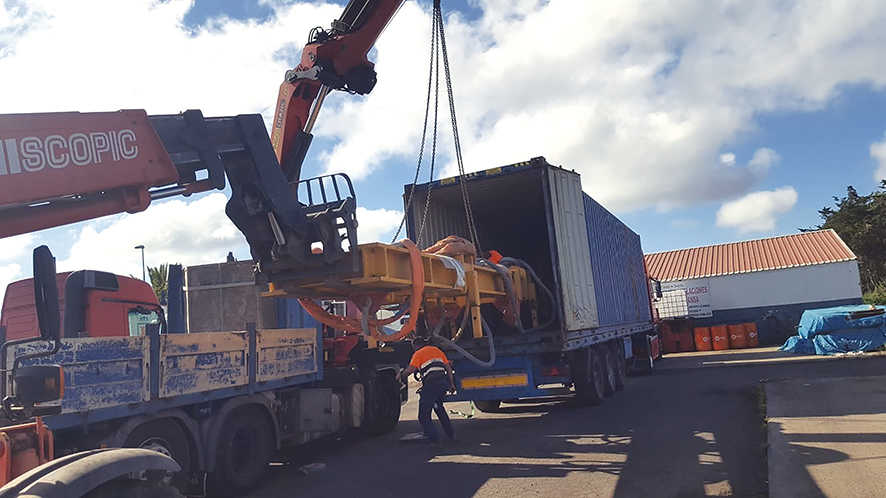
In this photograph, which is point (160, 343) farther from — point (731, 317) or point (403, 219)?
point (731, 317)

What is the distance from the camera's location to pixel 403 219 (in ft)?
35.6

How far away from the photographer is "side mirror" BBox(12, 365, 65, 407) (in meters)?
2.87

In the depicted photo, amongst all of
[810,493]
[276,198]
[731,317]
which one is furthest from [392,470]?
[731,317]

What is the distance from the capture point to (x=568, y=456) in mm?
7461

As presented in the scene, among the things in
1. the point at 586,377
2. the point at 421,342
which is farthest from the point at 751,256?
the point at 421,342

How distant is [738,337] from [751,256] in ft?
21.5

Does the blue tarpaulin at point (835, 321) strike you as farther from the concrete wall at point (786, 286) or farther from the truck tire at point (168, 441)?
the truck tire at point (168, 441)

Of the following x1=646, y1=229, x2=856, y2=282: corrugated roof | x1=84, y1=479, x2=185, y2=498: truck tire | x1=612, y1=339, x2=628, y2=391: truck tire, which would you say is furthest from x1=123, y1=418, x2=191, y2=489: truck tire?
x1=646, y1=229, x2=856, y2=282: corrugated roof

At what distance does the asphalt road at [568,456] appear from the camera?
6.13 metres

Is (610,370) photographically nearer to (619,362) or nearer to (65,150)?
(619,362)

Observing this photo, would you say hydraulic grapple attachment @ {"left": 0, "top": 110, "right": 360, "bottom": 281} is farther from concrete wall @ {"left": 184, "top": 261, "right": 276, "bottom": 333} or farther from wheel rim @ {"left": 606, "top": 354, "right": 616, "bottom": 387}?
wheel rim @ {"left": 606, "top": 354, "right": 616, "bottom": 387}

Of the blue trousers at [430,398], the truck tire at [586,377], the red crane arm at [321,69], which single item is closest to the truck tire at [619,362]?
the truck tire at [586,377]

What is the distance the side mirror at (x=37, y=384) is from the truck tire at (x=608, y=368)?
1017 centimetres

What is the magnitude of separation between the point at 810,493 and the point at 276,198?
5124 mm
